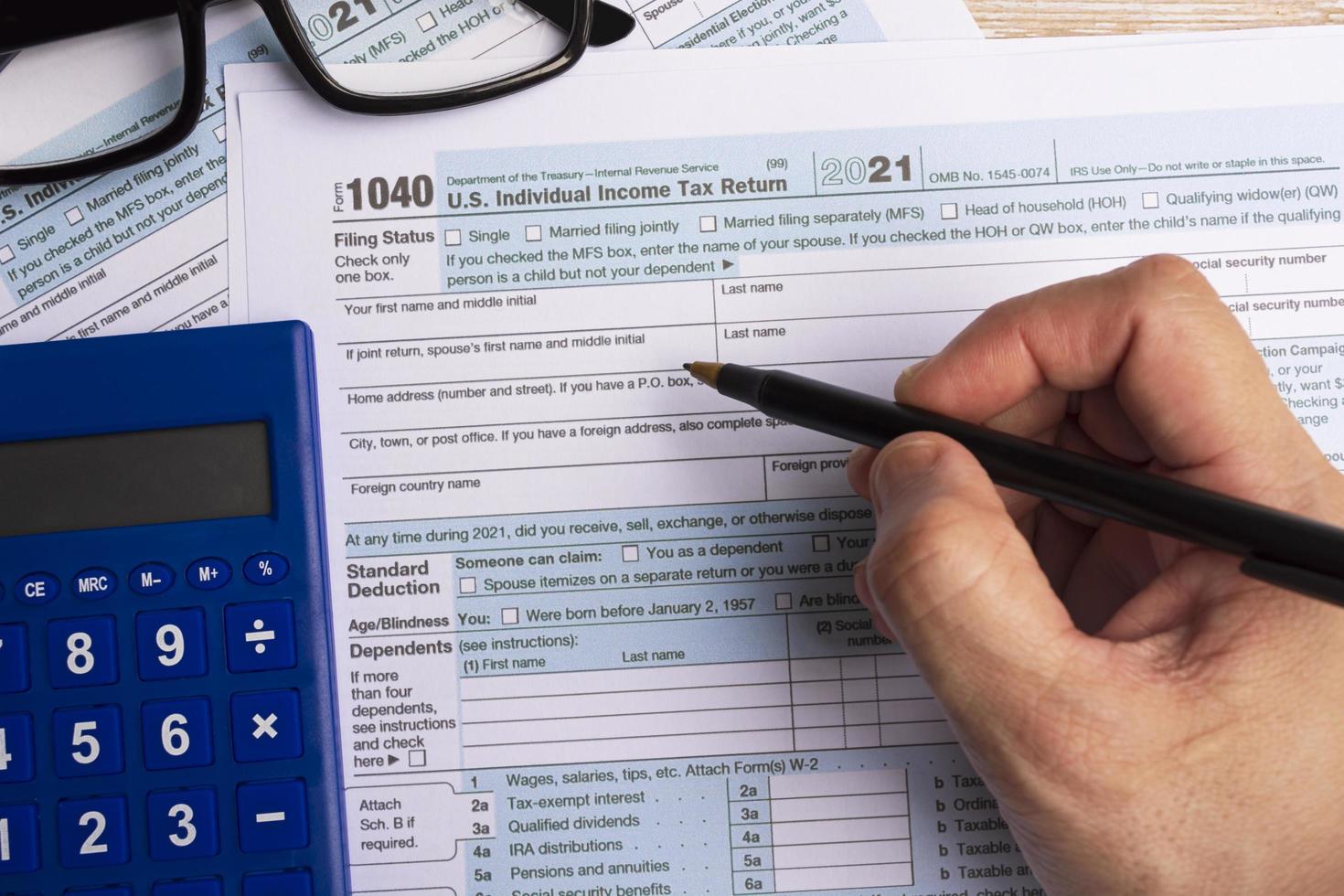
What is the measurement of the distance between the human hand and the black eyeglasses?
0.29m

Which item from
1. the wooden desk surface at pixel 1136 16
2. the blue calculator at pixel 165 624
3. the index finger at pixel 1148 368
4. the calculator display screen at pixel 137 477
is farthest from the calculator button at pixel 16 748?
the wooden desk surface at pixel 1136 16

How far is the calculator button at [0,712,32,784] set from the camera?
1.59ft

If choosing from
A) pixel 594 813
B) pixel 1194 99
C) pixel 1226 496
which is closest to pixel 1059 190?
pixel 1194 99

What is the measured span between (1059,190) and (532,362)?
0.31 meters

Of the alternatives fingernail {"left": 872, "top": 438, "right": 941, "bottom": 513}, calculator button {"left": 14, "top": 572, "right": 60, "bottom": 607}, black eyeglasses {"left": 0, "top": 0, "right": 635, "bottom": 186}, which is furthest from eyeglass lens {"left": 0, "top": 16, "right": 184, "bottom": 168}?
fingernail {"left": 872, "top": 438, "right": 941, "bottom": 513}

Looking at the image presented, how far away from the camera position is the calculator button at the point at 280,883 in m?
0.48

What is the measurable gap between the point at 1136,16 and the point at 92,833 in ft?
2.34

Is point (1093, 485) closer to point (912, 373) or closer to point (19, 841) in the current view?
point (912, 373)

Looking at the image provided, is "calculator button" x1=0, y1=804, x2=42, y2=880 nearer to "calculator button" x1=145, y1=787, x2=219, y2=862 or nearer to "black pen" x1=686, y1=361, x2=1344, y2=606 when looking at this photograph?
"calculator button" x1=145, y1=787, x2=219, y2=862

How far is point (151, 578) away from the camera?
49 centimetres

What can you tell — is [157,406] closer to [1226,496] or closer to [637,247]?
[637,247]

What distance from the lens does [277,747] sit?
1.60 feet

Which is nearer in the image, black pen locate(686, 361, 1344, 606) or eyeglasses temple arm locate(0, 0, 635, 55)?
black pen locate(686, 361, 1344, 606)

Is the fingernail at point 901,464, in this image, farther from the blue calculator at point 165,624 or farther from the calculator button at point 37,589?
the calculator button at point 37,589
